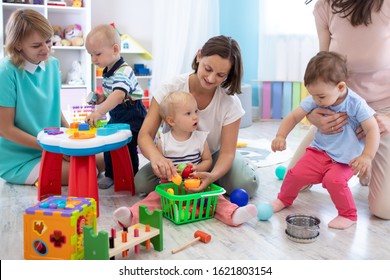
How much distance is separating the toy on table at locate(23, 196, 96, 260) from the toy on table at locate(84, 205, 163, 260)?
0.04 metres

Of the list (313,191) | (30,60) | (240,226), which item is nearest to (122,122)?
(30,60)

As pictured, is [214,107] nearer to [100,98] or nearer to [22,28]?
[100,98]

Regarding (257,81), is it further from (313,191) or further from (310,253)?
(310,253)

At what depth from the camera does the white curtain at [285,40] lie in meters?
3.68

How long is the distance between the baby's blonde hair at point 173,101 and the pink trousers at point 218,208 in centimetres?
30

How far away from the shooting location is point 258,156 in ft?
8.82

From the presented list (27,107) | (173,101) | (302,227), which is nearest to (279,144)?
(302,227)

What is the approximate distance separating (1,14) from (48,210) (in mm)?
2386

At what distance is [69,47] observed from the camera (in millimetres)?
3535

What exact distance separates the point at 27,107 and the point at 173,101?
26.7 inches

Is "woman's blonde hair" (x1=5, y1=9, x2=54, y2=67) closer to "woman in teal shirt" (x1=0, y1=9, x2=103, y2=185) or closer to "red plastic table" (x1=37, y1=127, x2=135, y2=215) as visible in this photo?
"woman in teal shirt" (x1=0, y1=9, x2=103, y2=185)

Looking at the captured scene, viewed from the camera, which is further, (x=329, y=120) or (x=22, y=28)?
(x=22, y=28)

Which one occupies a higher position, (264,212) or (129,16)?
(129,16)

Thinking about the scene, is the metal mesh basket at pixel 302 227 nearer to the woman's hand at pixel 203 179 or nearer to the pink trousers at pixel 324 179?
the pink trousers at pixel 324 179
